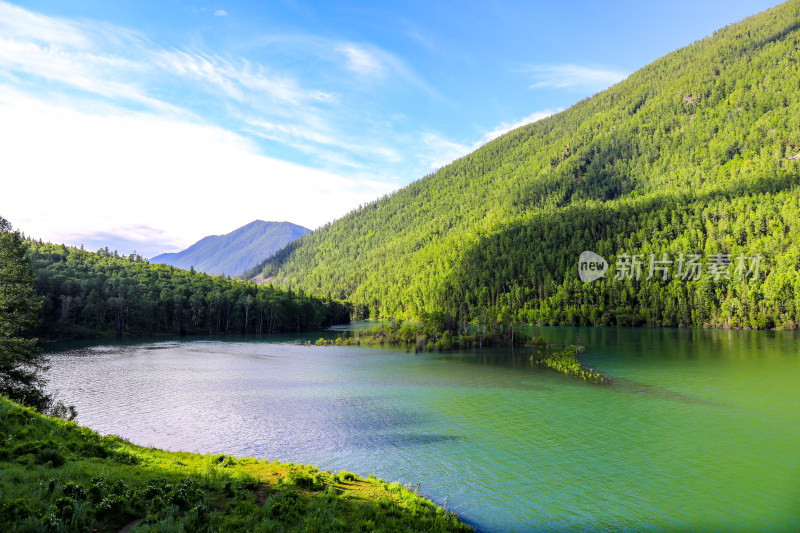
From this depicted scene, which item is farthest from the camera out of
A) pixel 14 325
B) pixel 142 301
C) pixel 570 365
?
pixel 142 301

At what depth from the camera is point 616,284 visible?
18000cm

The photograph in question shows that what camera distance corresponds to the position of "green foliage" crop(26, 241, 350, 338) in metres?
128

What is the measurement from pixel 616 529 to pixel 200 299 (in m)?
158

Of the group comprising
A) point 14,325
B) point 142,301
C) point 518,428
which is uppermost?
point 142,301

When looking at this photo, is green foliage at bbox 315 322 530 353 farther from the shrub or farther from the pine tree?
the shrub

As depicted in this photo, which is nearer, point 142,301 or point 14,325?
point 14,325

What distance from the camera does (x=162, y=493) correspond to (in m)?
16.1

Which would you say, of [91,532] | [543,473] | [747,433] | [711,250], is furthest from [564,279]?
[91,532]

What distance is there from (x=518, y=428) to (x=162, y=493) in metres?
26.4

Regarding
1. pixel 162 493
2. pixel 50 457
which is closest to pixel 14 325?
pixel 50 457

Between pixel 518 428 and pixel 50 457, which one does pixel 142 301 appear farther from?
pixel 518 428

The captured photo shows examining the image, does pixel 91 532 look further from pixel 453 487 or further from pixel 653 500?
pixel 653 500

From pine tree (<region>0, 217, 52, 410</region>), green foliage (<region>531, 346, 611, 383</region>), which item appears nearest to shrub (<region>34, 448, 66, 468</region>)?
pine tree (<region>0, 217, 52, 410</region>)

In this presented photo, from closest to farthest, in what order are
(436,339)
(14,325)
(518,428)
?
1. (14,325)
2. (518,428)
3. (436,339)
